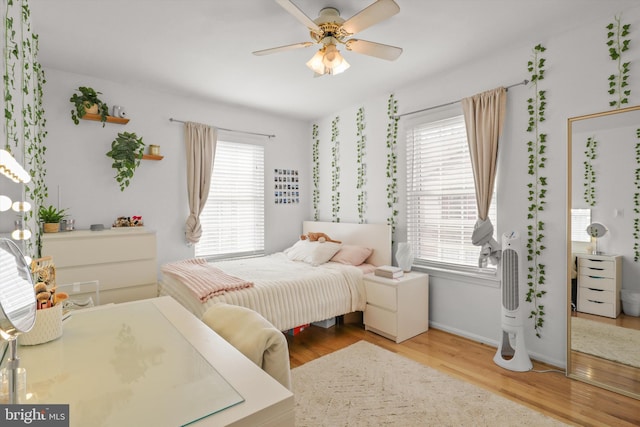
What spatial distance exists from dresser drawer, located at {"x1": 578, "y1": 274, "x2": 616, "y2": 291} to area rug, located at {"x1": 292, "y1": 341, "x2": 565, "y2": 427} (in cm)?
107

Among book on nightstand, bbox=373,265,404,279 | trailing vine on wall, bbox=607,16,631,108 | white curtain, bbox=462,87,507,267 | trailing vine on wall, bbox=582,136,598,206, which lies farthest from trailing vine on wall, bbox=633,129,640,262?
book on nightstand, bbox=373,265,404,279

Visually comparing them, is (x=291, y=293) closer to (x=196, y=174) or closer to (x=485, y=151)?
(x=196, y=174)

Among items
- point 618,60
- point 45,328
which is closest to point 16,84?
point 45,328

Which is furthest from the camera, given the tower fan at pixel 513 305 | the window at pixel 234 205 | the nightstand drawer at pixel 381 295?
the window at pixel 234 205

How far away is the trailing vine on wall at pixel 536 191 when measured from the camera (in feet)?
8.97

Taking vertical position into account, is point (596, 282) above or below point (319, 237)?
below

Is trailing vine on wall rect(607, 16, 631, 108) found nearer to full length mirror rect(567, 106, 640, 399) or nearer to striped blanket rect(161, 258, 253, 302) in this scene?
full length mirror rect(567, 106, 640, 399)

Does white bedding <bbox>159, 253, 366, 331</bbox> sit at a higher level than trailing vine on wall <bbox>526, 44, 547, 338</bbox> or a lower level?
lower

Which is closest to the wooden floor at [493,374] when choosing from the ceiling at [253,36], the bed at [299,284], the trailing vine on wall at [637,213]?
the bed at [299,284]

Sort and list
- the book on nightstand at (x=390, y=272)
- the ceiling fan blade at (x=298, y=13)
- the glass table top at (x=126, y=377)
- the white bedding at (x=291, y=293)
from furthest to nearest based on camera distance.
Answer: the book on nightstand at (x=390, y=272)
the white bedding at (x=291, y=293)
the ceiling fan blade at (x=298, y=13)
the glass table top at (x=126, y=377)

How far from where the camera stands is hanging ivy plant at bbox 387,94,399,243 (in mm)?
3889

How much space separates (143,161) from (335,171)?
2.51 meters

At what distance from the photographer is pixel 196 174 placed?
A: 401 cm

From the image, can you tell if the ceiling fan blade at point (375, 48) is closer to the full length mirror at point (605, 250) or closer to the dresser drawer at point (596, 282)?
the full length mirror at point (605, 250)
